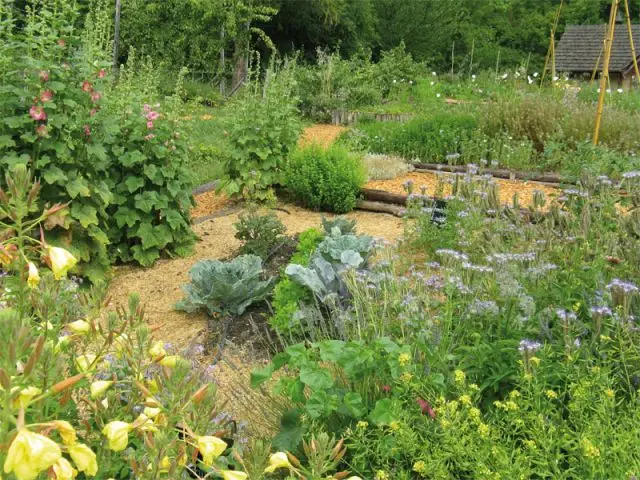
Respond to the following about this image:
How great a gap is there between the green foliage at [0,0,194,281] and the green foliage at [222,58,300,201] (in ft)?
4.73

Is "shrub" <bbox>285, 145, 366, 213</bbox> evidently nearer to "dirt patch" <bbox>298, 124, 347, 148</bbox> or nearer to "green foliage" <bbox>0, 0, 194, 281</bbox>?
"green foliage" <bbox>0, 0, 194, 281</bbox>

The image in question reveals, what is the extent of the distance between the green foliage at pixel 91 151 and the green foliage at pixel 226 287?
0.87m

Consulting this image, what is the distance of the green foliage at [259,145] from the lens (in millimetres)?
7453

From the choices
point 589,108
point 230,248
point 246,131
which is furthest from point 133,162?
point 589,108

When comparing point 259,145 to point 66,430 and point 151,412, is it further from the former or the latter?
point 66,430

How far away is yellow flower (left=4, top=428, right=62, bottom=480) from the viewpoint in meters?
0.97

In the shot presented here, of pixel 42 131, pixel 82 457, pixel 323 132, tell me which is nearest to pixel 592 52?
pixel 323 132

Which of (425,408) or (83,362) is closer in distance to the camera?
(83,362)

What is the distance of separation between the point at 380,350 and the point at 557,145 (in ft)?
21.5

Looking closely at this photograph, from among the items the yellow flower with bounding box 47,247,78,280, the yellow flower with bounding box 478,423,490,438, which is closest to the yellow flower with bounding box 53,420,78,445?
the yellow flower with bounding box 47,247,78,280

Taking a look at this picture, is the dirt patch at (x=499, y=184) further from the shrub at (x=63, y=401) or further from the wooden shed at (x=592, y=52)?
the wooden shed at (x=592, y=52)

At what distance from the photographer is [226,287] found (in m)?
4.61

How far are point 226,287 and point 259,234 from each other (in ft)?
3.26

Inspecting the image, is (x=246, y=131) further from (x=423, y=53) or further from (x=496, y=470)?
(x=423, y=53)
